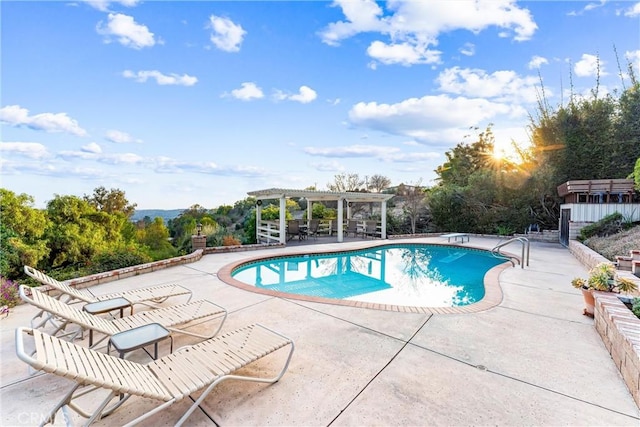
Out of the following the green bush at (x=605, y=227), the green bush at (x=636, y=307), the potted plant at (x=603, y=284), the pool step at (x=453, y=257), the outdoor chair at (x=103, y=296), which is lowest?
the pool step at (x=453, y=257)

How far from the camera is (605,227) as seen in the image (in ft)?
33.4

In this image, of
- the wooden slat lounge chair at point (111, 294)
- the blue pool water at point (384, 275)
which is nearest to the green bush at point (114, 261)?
the blue pool water at point (384, 275)

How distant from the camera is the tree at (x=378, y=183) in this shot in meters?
26.6

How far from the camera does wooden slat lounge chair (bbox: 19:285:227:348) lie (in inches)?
112

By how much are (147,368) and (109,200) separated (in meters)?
26.8

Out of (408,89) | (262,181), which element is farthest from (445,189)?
(262,181)

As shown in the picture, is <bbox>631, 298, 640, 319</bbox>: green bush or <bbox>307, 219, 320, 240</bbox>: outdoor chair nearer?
<bbox>631, 298, 640, 319</bbox>: green bush

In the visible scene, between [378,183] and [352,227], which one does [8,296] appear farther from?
[378,183]

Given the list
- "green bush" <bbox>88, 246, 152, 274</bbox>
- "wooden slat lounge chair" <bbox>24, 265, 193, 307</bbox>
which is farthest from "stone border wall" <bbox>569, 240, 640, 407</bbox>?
"green bush" <bbox>88, 246, 152, 274</bbox>

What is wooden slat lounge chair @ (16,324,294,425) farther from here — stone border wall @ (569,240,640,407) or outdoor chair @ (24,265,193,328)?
stone border wall @ (569,240,640,407)

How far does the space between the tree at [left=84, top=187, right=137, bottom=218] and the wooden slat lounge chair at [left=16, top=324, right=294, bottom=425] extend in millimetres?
25074

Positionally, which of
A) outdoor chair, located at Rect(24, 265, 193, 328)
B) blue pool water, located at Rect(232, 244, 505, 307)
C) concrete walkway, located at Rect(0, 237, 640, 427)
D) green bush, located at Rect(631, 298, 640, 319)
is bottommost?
blue pool water, located at Rect(232, 244, 505, 307)

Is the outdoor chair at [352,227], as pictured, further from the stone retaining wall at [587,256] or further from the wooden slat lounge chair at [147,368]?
the wooden slat lounge chair at [147,368]

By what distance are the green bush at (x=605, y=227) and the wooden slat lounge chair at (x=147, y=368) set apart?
1256 centimetres
